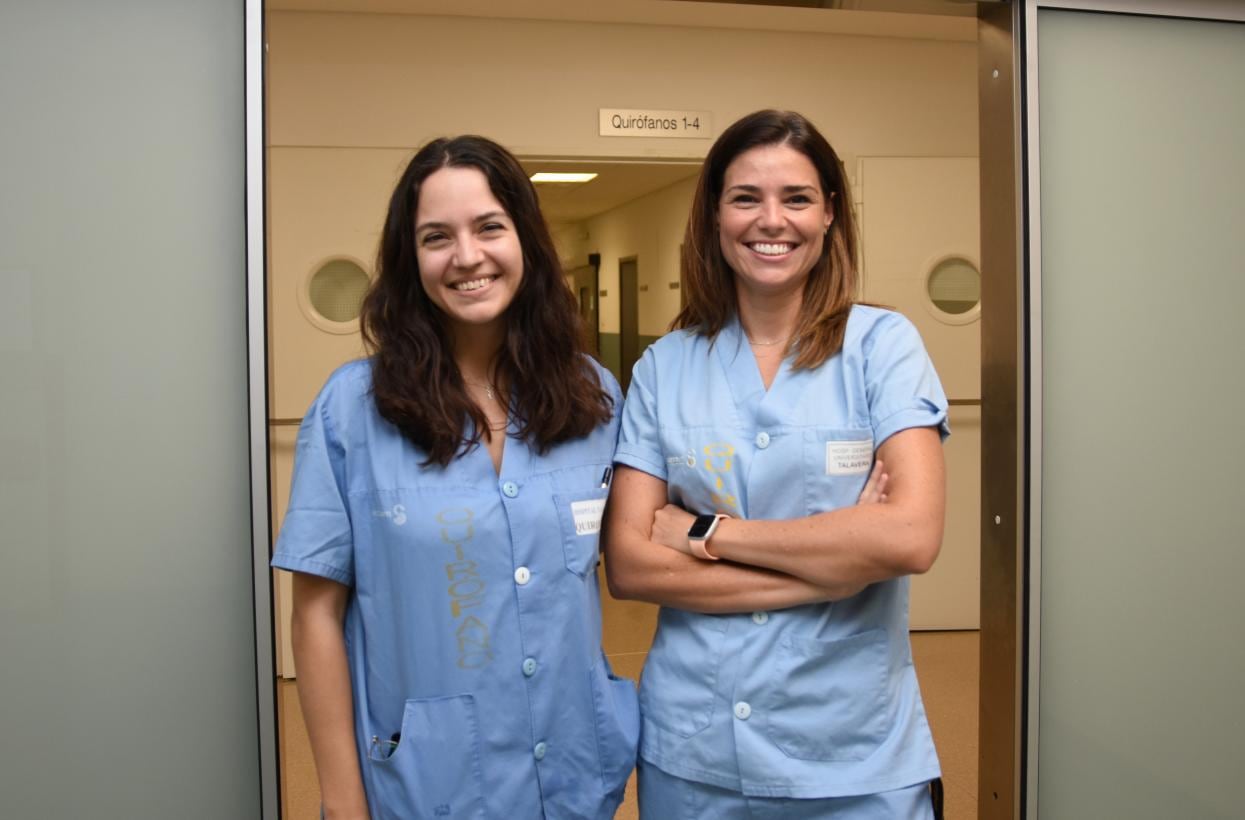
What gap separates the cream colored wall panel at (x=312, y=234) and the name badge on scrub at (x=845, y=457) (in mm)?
2828

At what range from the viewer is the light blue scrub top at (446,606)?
146 cm

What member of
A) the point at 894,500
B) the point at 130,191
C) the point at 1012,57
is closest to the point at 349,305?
the point at 130,191

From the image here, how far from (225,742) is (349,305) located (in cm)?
255

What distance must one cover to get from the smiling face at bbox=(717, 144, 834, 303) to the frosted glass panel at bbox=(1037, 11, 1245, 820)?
739 mm

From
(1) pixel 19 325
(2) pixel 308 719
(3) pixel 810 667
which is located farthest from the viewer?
(1) pixel 19 325

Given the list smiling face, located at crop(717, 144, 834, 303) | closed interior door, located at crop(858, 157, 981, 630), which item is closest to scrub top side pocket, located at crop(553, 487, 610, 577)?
smiling face, located at crop(717, 144, 834, 303)

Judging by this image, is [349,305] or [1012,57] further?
[349,305]

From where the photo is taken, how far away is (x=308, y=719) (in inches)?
58.6

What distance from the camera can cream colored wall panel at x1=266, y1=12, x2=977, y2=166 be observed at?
13.6ft

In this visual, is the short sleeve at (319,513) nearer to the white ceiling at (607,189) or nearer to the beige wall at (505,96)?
the beige wall at (505,96)

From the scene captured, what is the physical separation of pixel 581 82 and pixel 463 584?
3.33 metres

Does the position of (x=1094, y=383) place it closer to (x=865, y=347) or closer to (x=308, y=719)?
(x=865, y=347)

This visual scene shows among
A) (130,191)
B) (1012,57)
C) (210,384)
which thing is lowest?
(210,384)

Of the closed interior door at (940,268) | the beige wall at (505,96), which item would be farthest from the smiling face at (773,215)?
the closed interior door at (940,268)
